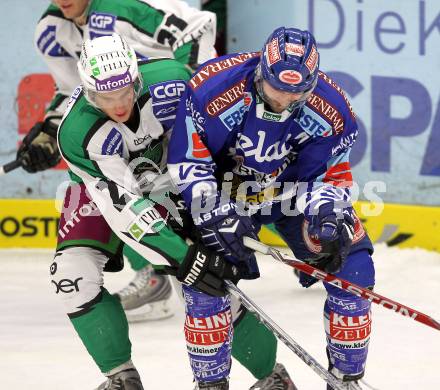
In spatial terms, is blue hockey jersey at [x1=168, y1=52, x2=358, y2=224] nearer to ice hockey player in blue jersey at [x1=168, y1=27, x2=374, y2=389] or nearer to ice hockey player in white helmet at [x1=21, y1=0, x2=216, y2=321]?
ice hockey player in blue jersey at [x1=168, y1=27, x2=374, y2=389]

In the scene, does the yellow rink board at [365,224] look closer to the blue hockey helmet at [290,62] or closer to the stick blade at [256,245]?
the stick blade at [256,245]

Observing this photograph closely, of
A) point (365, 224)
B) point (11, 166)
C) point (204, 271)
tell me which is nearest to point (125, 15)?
point (11, 166)

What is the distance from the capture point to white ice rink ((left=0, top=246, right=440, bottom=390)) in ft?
13.0

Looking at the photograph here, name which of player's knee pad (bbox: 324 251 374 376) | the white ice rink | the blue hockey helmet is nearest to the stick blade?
player's knee pad (bbox: 324 251 374 376)

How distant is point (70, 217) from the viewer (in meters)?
3.59

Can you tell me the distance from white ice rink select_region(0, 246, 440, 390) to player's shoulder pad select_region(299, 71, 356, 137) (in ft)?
3.44

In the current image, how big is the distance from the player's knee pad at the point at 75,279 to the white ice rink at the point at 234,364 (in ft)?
1.81

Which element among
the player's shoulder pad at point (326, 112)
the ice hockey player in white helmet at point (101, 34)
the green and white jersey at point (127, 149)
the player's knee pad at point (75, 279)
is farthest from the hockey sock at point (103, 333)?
the ice hockey player in white helmet at point (101, 34)

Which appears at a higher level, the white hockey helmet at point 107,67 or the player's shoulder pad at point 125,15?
the white hockey helmet at point 107,67

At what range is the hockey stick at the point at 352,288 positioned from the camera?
3119 millimetres

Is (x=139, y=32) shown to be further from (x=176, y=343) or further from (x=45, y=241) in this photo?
(x=45, y=241)

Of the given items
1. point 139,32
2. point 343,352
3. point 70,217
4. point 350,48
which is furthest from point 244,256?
point 350,48

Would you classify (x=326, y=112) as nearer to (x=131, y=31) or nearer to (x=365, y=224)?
(x=131, y=31)

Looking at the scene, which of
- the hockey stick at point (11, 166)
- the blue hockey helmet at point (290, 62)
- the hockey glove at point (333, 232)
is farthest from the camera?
the hockey stick at point (11, 166)
